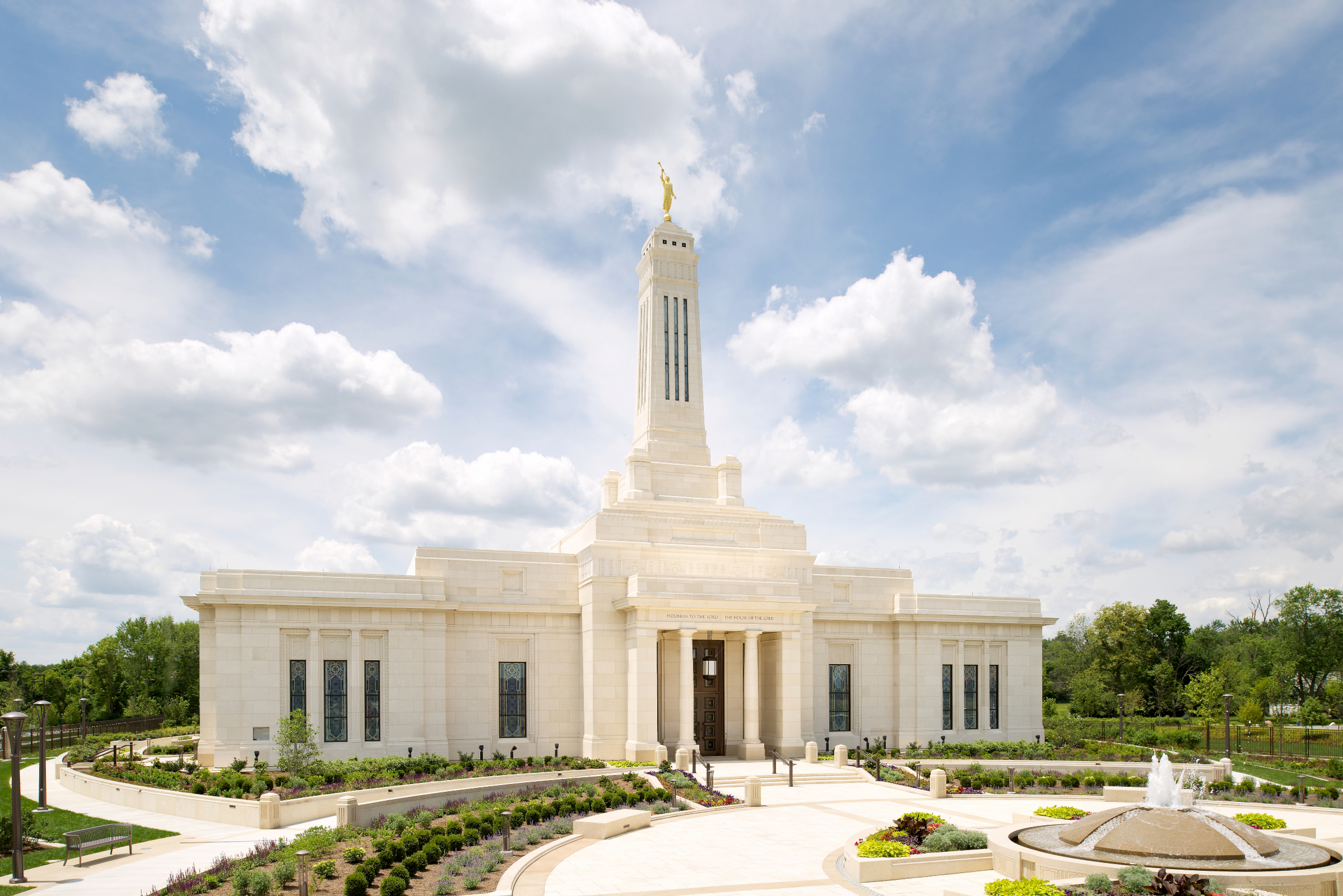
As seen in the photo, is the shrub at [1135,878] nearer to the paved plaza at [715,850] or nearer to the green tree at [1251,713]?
the paved plaza at [715,850]

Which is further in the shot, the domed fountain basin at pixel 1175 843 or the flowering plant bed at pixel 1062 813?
the flowering plant bed at pixel 1062 813

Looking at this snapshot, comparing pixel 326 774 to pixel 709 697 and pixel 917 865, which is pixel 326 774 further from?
pixel 917 865

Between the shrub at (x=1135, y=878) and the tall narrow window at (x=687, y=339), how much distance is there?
1326 inches

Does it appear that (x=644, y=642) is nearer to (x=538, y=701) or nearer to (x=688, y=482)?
(x=538, y=701)

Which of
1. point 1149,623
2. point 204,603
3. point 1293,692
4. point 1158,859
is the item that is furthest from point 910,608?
point 1293,692

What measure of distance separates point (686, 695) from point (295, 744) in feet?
48.8

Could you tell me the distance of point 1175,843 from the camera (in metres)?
Result: 18.0

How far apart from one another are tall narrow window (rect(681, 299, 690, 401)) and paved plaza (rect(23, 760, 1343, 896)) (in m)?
21.2

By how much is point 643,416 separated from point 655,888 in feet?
104

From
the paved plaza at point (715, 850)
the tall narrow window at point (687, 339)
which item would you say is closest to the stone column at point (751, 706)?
the paved plaza at point (715, 850)

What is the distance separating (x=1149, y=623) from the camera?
278 feet

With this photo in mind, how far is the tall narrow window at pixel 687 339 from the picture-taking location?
4809cm

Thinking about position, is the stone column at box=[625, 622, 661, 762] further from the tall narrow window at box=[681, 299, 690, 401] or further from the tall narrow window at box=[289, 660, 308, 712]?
the tall narrow window at box=[681, 299, 690, 401]

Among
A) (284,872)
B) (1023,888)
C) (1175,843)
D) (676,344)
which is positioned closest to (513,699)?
(676,344)
